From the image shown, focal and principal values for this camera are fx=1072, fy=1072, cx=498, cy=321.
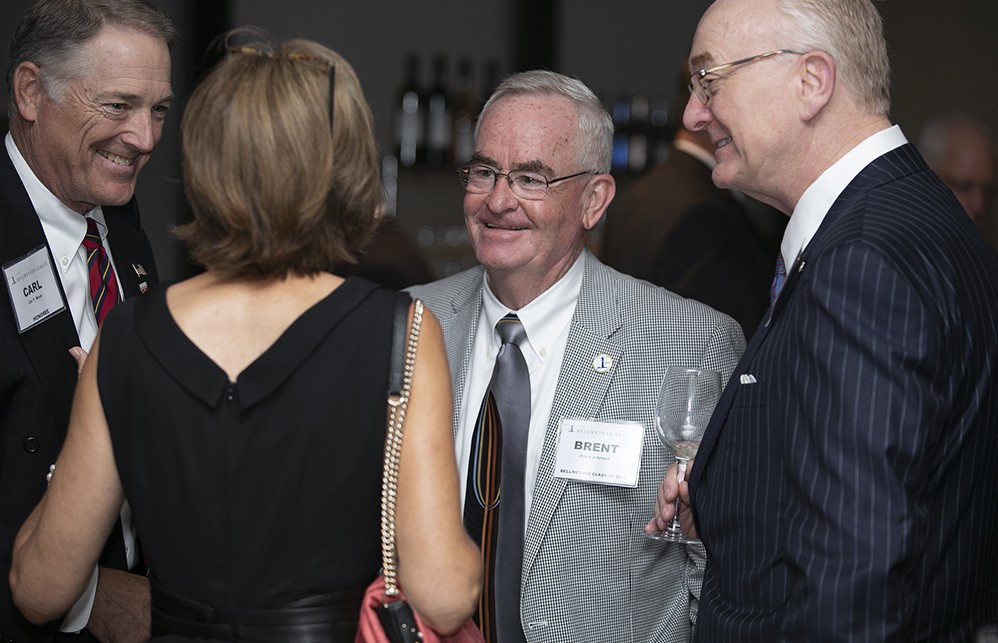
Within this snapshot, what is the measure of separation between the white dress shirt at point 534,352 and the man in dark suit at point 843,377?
45cm

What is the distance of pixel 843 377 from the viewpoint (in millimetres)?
1641

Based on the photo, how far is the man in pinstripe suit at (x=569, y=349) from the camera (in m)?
2.38

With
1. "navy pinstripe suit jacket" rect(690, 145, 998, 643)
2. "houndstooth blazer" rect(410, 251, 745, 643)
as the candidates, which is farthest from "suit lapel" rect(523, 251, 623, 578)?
"navy pinstripe suit jacket" rect(690, 145, 998, 643)

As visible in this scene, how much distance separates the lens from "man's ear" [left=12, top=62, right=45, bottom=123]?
226cm

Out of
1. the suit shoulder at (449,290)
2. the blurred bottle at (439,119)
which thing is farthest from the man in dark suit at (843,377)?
the blurred bottle at (439,119)

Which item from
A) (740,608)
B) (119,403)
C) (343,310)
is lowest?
(740,608)

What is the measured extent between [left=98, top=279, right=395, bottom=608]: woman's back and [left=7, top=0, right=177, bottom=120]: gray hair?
0.91m

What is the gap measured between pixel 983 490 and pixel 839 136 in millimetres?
663

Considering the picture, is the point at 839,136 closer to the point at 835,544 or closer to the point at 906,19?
the point at 835,544

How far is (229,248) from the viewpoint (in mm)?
1530

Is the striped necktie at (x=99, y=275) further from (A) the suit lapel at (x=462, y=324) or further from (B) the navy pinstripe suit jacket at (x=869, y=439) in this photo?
(B) the navy pinstripe suit jacket at (x=869, y=439)

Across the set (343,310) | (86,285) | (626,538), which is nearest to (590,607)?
(626,538)

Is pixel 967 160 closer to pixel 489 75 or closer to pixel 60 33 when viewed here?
pixel 489 75

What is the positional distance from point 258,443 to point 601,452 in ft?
3.45
